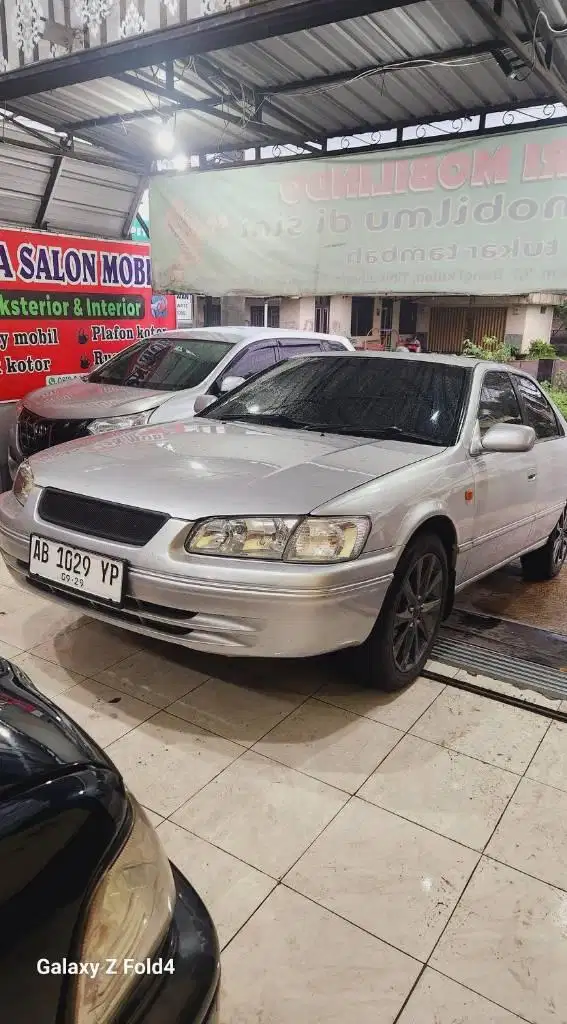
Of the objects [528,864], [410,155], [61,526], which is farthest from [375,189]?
[528,864]

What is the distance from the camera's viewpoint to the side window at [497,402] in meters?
3.43

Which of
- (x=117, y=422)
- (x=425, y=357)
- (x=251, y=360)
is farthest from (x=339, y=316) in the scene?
(x=425, y=357)

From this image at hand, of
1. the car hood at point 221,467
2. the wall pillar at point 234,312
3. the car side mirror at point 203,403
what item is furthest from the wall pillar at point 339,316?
the car hood at point 221,467

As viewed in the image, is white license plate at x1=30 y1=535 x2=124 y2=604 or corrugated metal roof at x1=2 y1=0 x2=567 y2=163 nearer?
white license plate at x1=30 y1=535 x2=124 y2=604

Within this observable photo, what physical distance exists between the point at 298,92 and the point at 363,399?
3262mm

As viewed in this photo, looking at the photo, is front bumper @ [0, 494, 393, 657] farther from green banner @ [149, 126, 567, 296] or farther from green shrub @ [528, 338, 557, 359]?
green shrub @ [528, 338, 557, 359]

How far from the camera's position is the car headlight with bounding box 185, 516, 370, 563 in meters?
2.39

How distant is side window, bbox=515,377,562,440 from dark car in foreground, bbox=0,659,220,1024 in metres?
3.49

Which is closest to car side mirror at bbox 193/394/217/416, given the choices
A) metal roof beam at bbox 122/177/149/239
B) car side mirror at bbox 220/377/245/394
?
car side mirror at bbox 220/377/245/394

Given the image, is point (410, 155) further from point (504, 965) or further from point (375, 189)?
point (504, 965)

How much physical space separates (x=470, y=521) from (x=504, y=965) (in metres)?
1.90

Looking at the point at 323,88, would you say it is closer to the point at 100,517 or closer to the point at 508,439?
the point at 508,439

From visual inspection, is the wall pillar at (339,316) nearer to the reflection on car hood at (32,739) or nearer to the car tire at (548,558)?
the car tire at (548,558)

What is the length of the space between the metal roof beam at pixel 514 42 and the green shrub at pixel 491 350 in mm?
6763
